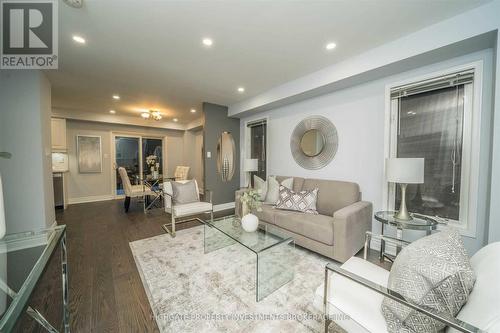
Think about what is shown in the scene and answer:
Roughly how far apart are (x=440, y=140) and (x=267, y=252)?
2.38 m

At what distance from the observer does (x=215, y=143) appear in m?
4.76

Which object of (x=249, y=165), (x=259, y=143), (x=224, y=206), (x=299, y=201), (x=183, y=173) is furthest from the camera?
(x=183, y=173)

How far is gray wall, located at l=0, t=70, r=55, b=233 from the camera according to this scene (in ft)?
8.81

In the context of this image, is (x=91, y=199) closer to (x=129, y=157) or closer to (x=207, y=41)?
(x=129, y=157)

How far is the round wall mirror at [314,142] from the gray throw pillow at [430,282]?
2352mm

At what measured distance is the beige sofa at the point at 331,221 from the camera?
2.18m

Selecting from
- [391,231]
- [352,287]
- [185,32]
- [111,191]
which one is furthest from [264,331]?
[111,191]

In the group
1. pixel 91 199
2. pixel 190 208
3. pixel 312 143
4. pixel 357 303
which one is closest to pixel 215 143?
pixel 190 208

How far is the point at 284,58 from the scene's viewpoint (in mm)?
2605

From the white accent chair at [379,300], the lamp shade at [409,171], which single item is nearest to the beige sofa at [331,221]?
the lamp shade at [409,171]

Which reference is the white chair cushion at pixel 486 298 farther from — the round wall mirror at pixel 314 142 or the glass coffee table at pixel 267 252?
the round wall mirror at pixel 314 142

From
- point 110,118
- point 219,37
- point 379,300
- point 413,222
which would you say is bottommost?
point 379,300

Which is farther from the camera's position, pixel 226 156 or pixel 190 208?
pixel 226 156

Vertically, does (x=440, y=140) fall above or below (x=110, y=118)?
below
